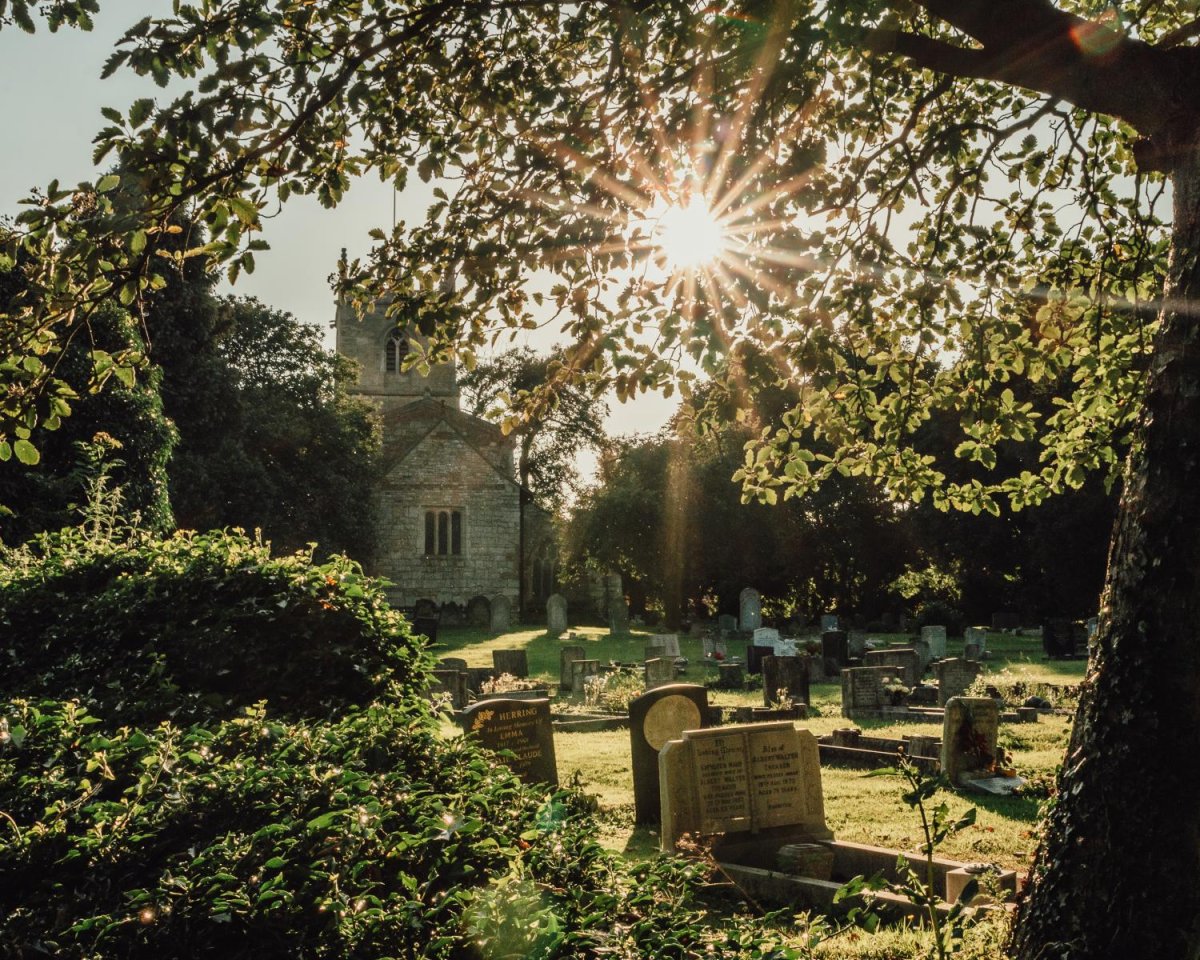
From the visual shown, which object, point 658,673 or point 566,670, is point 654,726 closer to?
point 658,673

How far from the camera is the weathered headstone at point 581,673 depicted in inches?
762

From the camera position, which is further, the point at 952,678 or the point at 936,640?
the point at 936,640

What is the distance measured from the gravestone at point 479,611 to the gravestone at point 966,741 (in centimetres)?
2996

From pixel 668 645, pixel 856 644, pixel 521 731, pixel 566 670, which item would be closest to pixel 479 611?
pixel 856 644

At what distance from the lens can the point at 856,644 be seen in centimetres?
2803

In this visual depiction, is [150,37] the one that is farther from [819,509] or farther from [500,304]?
[819,509]

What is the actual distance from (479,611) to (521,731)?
99.5ft

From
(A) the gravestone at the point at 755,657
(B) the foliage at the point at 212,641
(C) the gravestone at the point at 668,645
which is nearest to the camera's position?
(B) the foliage at the point at 212,641

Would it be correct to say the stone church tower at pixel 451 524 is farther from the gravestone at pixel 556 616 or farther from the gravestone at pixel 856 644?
the gravestone at pixel 856 644

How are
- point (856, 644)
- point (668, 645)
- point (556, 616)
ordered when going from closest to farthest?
point (668, 645), point (856, 644), point (556, 616)

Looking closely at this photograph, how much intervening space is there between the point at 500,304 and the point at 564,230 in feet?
3.95

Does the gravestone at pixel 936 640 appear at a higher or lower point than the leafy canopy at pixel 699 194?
lower

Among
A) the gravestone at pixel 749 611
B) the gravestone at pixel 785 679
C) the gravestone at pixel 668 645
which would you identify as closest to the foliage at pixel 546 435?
the gravestone at pixel 749 611

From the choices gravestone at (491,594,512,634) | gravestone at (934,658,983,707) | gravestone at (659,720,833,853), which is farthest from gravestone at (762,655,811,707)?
gravestone at (491,594,512,634)
